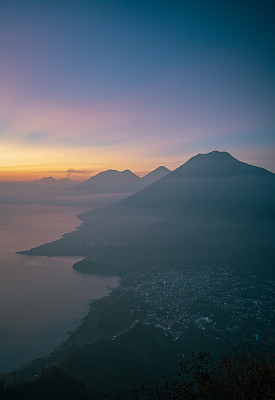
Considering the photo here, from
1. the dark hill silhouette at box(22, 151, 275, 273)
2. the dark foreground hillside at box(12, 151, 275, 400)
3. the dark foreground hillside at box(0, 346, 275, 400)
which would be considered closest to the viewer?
the dark foreground hillside at box(0, 346, 275, 400)

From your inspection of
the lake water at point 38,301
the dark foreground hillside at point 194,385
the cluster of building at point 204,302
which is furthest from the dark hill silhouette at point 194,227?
the dark foreground hillside at point 194,385

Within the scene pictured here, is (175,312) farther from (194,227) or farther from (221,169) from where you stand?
(221,169)

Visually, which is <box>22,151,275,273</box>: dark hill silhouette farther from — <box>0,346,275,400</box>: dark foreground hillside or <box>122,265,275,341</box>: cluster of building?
<box>0,346,275,400</box>: dark foreground hillside

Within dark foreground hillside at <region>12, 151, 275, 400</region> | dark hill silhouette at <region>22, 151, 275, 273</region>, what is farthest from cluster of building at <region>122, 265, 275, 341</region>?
dark hill silhouette at <region>22, 151, 275, 273</region>

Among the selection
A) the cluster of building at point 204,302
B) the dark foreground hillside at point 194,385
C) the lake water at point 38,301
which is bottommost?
the lake water at point 38,301

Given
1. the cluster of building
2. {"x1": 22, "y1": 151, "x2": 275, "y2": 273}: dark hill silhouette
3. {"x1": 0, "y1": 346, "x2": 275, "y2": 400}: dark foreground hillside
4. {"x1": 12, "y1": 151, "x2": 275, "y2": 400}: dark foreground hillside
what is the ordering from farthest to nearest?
{"x1": 22, "y1": 151, "x2": 275, "y2": 273}: dark hill silhouette, the cluster of building, {"x1": 12, "y1": 151, "x2": 275, "y2": 400}: dark foreground hillside, {"x1": 0, "y1": 346, "x2": 275, "y2": 400}: dark foreground hillside

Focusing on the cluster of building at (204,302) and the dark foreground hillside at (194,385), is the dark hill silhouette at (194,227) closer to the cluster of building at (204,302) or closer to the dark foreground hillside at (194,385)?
the cluster of building at (204,302)

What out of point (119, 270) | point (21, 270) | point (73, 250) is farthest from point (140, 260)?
point (21, 270)
